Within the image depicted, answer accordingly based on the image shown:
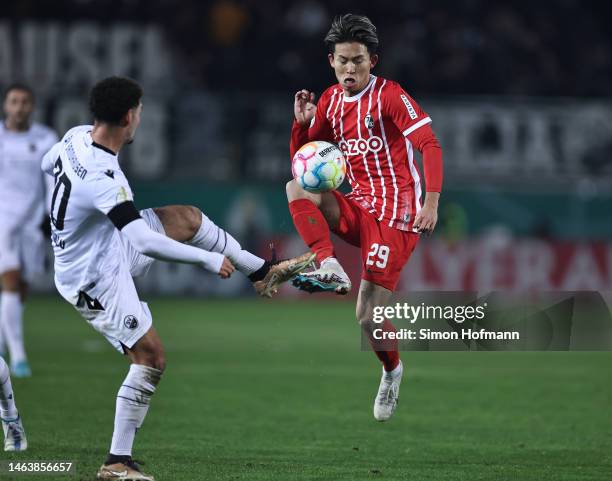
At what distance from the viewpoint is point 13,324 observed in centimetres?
1188

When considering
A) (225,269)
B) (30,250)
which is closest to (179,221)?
(225,269)

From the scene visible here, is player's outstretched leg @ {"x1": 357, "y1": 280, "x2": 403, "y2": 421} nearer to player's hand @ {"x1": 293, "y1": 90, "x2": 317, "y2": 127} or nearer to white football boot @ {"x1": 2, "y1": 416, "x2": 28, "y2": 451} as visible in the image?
player's hand @ {"x1": 293, "y1": 90, "x2": 317, "y2": 127}

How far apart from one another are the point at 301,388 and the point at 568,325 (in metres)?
2.82

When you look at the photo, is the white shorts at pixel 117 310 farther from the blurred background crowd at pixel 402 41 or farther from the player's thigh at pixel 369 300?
the blurred background crowd at pixel 402 41

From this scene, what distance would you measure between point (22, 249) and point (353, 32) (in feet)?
18.2

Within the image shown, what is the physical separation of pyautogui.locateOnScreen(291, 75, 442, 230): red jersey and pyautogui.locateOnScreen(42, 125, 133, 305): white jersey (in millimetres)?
1958

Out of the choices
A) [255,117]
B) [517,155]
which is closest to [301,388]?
[255,117]

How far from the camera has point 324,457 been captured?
25.9ft

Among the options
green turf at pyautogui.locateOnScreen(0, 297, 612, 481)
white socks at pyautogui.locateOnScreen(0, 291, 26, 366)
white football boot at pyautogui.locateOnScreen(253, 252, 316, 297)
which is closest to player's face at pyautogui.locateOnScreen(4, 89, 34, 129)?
white socks at pyautogui.locateOnScreen(0, 291, 26, 366)

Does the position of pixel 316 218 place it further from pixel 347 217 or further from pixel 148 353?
pixel 148 353

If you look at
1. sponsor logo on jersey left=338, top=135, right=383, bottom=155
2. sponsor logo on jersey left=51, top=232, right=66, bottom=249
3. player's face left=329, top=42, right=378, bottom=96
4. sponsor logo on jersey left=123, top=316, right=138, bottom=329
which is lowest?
sponsor logo on jersey left=123, top=316, right=138, bottom=329

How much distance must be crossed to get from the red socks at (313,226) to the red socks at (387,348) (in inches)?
31.4

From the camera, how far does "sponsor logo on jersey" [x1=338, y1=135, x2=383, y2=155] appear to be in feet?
26.9

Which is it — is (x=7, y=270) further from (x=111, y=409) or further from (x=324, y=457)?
(x=324, y=457)
